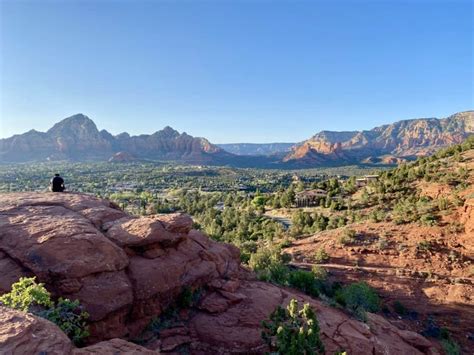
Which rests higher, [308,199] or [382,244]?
[382,244]

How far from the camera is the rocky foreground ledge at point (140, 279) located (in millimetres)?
9625

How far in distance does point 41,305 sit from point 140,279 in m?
3.28

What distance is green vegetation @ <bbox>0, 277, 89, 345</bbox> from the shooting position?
734 centimetres

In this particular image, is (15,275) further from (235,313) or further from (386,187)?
(386,187)

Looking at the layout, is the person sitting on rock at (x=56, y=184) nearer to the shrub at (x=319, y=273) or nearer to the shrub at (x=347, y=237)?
the shrub at (x=319, y=273)

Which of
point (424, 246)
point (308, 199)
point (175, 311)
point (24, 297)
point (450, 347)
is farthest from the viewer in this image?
point (308, 199)

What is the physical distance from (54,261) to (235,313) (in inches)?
251

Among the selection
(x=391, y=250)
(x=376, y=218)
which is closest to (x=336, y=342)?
(x=391, y=250)

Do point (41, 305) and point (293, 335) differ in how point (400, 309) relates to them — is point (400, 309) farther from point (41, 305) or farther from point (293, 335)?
point (41, 305)

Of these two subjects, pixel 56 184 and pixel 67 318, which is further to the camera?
pixel 56 184

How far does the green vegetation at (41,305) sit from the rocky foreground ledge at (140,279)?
1.16m

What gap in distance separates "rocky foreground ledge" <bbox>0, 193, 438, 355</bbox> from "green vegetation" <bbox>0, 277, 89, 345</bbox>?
3.82ft

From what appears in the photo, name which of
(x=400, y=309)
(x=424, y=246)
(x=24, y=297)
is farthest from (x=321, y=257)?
(x=24, y=297)

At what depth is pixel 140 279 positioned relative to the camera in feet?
36.0
